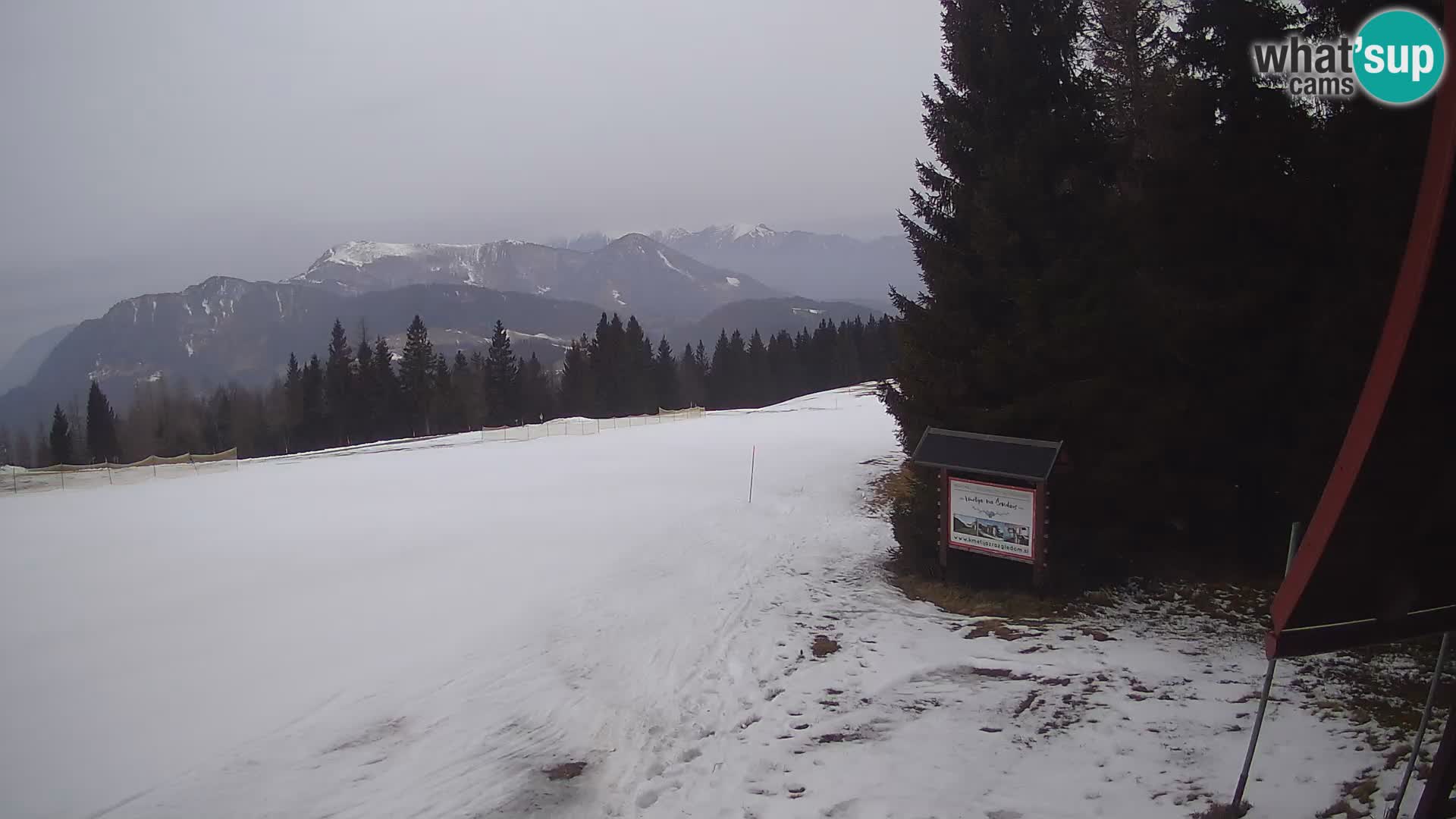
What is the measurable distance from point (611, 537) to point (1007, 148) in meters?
10.6

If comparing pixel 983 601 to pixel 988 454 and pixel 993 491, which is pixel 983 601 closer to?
pixel 993 491

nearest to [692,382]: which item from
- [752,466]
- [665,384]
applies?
[665,384]

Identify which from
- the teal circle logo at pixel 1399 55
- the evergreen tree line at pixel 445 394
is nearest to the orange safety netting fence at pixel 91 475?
the teal circle logo at pixel 1399 55

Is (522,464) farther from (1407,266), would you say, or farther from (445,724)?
(1407,266)

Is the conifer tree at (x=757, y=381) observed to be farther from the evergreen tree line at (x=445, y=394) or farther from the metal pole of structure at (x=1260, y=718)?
the metal pole of structure at (x=1260, y=718)

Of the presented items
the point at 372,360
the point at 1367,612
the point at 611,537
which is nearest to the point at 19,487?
the point at 611,537

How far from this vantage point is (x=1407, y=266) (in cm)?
416

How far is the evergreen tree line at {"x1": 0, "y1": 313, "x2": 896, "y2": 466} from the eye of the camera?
71000mm

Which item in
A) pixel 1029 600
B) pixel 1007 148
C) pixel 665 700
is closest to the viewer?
pixel 665 700

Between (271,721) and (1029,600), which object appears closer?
(271,721)

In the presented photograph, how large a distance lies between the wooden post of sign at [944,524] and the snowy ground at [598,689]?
2.98ft

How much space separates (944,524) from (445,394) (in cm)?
6937

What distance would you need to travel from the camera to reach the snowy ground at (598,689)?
639 cm

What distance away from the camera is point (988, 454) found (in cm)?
1098
